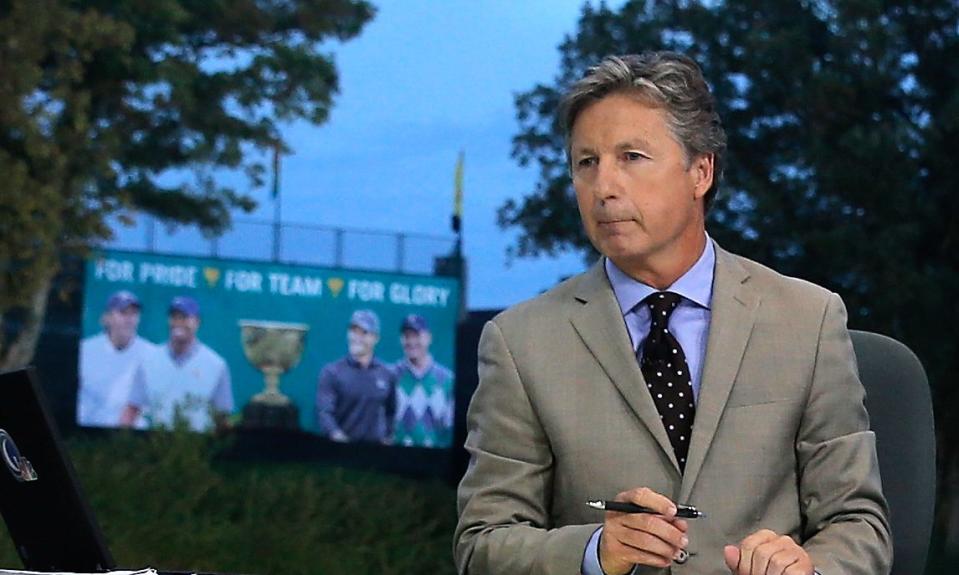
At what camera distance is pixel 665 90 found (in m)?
2.04

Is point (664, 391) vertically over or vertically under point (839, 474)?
over

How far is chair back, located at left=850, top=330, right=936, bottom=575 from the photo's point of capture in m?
2.34

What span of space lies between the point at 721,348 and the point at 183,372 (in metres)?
10.3

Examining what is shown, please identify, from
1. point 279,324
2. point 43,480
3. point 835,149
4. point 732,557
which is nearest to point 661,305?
point 732,557

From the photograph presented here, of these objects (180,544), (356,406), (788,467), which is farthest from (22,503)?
(356,406)

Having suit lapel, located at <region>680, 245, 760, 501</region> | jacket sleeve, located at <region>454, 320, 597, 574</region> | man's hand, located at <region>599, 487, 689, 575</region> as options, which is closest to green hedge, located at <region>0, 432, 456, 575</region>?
jacket sleeve, located at <region>454, 320, 597, 574</region>

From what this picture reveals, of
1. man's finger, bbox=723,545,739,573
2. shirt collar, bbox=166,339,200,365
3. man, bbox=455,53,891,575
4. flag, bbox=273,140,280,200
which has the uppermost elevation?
flag, bbox=273,140,280,200

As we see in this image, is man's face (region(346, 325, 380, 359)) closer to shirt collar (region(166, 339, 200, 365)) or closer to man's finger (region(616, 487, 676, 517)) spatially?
shirt collar (region(166, 339, 200, 365))

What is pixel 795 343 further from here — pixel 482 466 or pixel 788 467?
pixel 482 466

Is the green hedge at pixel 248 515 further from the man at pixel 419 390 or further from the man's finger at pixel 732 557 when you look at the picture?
the man's finger at pixel 732 557

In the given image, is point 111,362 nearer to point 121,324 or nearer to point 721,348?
point 121,324

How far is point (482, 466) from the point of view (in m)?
2.08

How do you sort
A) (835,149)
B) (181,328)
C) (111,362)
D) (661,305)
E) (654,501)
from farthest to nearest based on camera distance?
(181,328), (111,362), (835,149), (661,305), (654,501)

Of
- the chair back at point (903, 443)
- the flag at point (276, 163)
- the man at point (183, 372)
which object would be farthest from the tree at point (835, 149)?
the chair back at point (903, 443)
